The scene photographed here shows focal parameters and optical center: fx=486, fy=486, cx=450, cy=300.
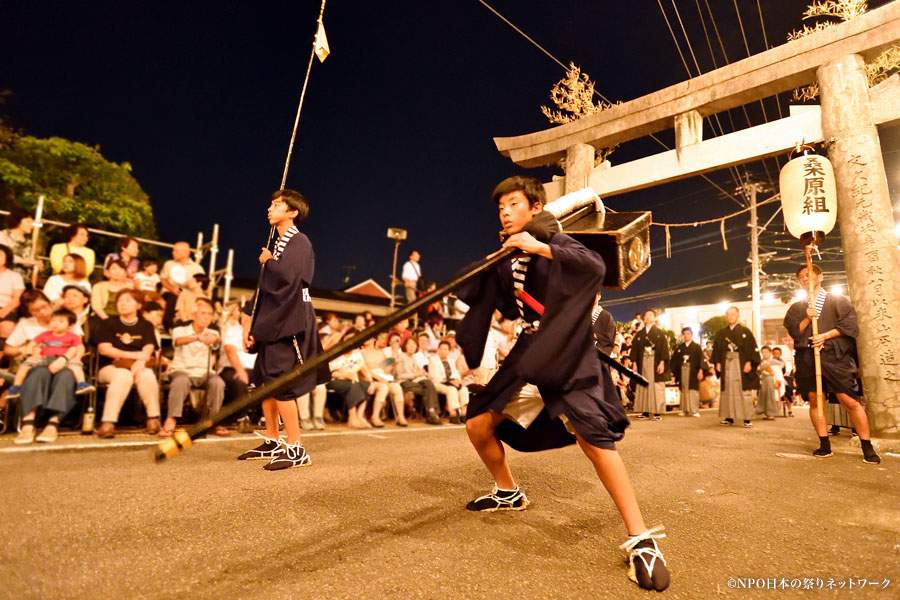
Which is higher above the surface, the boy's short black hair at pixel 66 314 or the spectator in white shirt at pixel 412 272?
the spectator in white shirt at pixel 412 272

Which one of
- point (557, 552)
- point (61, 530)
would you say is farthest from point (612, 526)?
point (61, 530)

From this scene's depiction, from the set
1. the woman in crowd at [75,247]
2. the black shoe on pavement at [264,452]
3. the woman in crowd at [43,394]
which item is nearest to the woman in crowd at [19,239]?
the woman in crowd at [75,247]

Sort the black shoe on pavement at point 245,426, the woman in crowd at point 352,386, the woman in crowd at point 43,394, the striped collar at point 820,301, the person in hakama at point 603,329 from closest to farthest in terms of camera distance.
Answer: the woman in crowd at point 43,394, the striped collar at point 820,301, the black shoe on pavement at point 245,426, the person in hakama at point 603,329, the woman in crowd at point 352,386

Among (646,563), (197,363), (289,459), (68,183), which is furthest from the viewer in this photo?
(68,183)

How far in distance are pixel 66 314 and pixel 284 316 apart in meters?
3.33

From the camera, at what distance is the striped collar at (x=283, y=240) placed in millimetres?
3936

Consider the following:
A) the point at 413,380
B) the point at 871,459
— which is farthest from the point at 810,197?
the point at 413,380

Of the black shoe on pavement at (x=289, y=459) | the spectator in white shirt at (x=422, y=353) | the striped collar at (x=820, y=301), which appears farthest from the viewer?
the spectator in white shirt at (x=422, y=353)

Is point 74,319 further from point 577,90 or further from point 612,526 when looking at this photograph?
point 577,90

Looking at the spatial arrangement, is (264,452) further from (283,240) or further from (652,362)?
(652,362)

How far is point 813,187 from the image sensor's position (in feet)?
21.0

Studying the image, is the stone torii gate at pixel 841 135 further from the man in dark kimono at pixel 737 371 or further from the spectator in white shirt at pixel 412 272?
the spectator in white shirt at pixel 412 272

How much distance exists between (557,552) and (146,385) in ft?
16.6

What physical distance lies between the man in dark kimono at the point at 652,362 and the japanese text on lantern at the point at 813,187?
4.82m
